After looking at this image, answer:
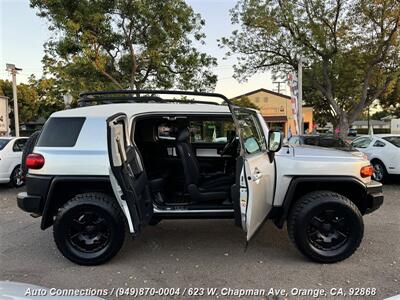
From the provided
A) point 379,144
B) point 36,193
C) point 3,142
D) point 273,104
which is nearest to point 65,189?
point 36,193

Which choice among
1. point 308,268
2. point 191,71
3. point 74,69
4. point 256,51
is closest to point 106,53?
point 74,69

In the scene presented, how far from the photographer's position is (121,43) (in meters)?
13.1

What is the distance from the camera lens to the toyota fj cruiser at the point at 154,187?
4113 mm

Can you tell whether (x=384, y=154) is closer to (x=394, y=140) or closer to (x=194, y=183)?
(x=394, y=140)

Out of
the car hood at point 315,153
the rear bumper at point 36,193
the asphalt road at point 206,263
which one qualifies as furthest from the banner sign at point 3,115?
the car hood at point 315,153

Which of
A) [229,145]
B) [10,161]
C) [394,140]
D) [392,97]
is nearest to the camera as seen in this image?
[229,145]

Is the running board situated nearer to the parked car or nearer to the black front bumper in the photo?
the black front bumper

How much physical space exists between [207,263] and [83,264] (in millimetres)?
1423

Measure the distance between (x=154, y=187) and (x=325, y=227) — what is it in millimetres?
2129

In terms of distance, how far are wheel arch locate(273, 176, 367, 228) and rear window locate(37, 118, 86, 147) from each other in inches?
102

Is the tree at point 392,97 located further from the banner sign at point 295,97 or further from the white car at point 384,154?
the white car at point 384,154

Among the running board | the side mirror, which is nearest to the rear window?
the running board

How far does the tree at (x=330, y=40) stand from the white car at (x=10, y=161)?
1107 cm

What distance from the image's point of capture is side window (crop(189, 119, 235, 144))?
527 centimetres
